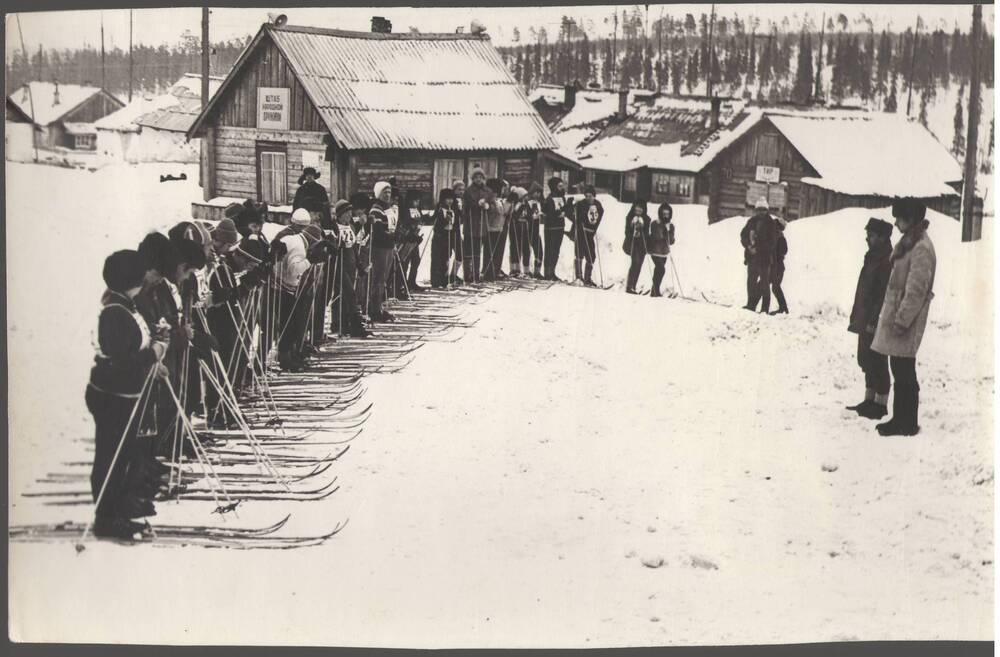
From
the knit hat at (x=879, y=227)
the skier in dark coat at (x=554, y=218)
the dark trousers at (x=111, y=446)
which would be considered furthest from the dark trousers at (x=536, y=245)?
the dark trousers at (x=111, y=446)

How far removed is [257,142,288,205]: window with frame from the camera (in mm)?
5516

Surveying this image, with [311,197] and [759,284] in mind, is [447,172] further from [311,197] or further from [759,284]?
[759,284]

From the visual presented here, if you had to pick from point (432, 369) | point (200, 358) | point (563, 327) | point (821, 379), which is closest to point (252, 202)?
point (200, 358)

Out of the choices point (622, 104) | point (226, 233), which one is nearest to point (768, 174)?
point (622, 104)

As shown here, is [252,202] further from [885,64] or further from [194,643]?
[885,64]

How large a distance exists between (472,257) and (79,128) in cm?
169

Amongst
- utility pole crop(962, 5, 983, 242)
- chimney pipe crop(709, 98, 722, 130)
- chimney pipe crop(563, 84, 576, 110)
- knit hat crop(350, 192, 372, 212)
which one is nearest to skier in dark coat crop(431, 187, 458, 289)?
knit hat crop(350, 192, 372, 212)

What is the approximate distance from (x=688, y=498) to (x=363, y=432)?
52.8 inches

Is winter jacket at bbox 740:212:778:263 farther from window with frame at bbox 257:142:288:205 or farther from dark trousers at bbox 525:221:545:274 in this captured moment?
window with frame at bbox 257:142:288:205

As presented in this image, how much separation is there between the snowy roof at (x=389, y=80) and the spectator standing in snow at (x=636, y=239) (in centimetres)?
77

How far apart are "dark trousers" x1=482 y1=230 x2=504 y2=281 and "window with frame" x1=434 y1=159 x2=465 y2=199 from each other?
0.90 ft

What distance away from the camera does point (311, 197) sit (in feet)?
18.1

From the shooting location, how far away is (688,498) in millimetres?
5457

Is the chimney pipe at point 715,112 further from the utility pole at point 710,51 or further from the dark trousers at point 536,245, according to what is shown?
the dark trousers at point 536,245
